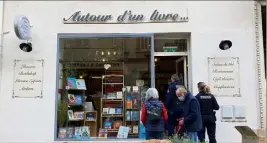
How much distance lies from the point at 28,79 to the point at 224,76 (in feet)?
17.0

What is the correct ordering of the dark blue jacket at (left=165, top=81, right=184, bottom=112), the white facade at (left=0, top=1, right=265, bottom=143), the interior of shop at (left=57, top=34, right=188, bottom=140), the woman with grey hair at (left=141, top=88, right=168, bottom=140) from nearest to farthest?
the woman with grey hair at (left=141, top=88, right=168, bottom=140) → the dark blue jacket at (left=165, top=81, right=184, bottom=112) → the white facade at (left=0, top=1, right=265, bottom=143) → the interior of shop at (left=57, top=34, right=188, bottom=140)

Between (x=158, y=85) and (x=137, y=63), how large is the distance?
2.71ft

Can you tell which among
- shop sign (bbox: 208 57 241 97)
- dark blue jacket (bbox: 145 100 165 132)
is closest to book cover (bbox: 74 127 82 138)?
dark blue jacket (bbox: 145 100 165 132)

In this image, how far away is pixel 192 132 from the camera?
7.57 meters

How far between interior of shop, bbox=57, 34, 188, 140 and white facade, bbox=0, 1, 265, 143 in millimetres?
342

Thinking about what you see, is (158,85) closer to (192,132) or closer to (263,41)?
(192,132)

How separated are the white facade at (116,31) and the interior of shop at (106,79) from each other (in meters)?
0.34

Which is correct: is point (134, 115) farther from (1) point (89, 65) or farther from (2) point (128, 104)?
(1) point (89, 65)

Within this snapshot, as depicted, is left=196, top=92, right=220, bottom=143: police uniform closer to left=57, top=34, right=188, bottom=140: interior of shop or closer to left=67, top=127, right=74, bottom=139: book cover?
left=57, top=34, right=188, bottom=140: interior of shop

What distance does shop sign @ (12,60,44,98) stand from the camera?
31.0 feet

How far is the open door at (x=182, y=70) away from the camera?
32.1 ft

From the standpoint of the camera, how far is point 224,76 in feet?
30.8

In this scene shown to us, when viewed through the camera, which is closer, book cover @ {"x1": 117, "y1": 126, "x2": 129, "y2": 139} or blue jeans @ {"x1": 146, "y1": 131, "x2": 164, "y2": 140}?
blue jeans @ {"x1": 146, "y1": 131, "x2": 164, "y2": 140}

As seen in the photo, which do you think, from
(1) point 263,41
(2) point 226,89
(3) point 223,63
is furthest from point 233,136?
(1) point 263,41
